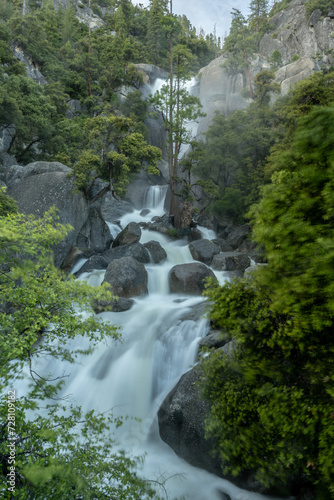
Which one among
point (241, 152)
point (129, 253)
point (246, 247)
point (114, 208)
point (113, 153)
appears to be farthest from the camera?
point (114, 208)

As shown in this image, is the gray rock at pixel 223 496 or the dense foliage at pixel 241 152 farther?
the dense foliage at pixel 241 152

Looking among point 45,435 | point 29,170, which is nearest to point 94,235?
point 29,170

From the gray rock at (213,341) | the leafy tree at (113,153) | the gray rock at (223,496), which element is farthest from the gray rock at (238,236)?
the gray rock at (223,496)

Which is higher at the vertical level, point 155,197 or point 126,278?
point 155,197

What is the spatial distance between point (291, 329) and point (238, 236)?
16.9 meters

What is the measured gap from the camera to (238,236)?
766 inches

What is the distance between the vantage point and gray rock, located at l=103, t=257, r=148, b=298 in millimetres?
12578

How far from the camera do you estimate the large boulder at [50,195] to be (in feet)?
43.8

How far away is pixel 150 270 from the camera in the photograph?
594 inches

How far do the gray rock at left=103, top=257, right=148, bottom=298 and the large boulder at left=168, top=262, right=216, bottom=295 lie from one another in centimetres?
147

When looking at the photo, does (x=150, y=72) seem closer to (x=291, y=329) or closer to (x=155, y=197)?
(x=155, y=197)

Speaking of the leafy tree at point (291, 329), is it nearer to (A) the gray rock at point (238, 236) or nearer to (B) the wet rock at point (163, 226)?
(A) the gray rock at point (238, 236)

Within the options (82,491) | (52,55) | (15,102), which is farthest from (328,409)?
(52,55)

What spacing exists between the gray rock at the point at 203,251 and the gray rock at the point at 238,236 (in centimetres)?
273
